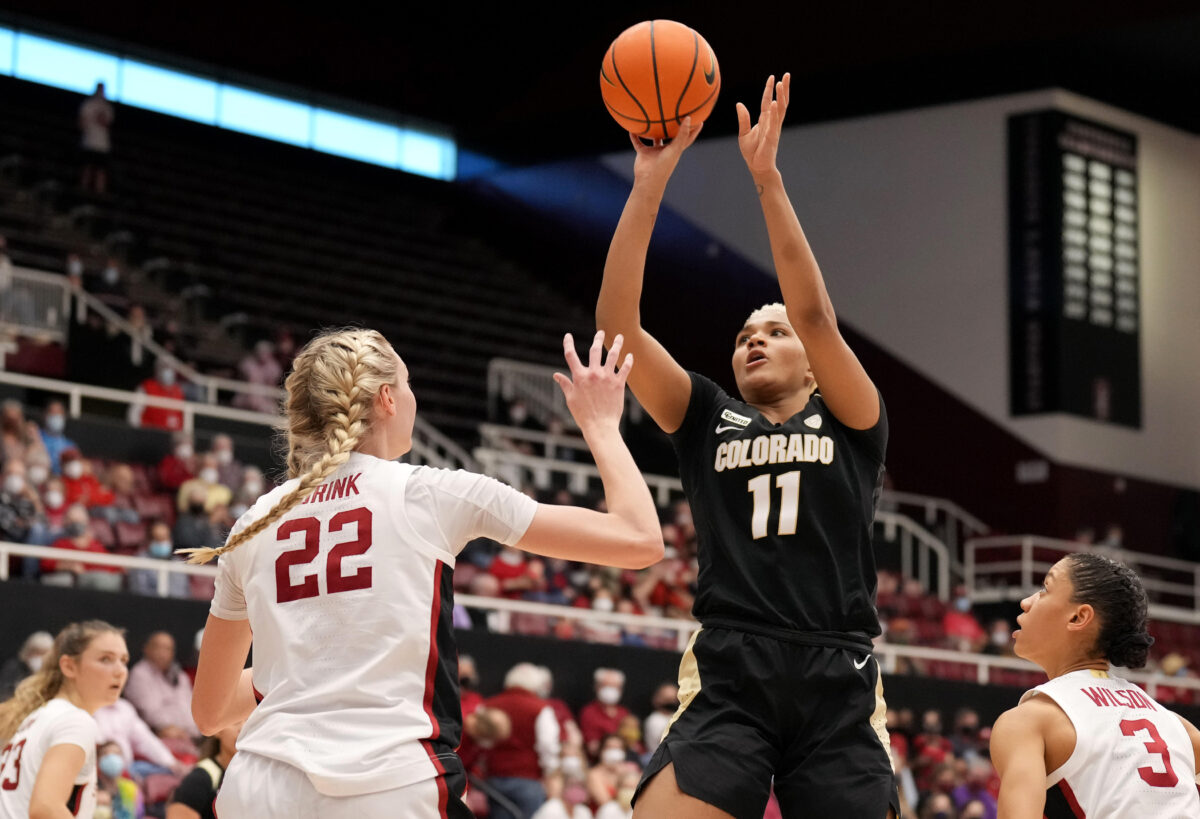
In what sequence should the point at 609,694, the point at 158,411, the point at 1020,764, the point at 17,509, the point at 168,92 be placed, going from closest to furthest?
the point at 1020,764 < the point at 17,509 < the point at 609,694 < the point at 158,411 < the point at 168,92

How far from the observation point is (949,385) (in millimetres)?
18562

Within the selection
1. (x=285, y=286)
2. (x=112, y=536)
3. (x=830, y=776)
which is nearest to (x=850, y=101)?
(x=285, y=286)

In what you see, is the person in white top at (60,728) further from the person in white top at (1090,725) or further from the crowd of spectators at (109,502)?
the crowd of spectators at (109,502)

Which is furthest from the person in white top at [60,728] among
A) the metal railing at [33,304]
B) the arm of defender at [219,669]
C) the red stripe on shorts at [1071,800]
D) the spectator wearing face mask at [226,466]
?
the metal railing at [33,304]

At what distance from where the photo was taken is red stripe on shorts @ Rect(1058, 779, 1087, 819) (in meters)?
3.76

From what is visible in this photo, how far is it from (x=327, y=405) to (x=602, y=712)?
7.86 m

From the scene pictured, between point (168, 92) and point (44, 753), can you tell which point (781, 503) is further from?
point (168, 92)

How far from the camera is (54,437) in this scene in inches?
463

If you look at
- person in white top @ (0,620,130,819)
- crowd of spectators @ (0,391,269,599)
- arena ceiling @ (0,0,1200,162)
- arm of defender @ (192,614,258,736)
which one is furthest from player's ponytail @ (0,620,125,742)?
arena ceiling @ (0,0,1200,162)

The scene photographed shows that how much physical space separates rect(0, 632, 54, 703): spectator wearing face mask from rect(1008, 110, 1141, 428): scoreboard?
39.5ft

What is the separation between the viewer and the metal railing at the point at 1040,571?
16.8 metres

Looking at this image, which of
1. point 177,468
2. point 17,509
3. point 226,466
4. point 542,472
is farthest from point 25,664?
point 542,472

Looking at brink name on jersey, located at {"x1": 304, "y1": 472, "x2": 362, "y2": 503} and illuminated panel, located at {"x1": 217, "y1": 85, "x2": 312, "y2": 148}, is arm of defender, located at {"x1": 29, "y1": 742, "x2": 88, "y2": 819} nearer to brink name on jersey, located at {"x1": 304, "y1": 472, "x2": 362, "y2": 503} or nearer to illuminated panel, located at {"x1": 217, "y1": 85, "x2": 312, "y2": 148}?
brink name on jersey, located at {"x1": 304, "y1": 472, "x2": 362, "y2": 503}

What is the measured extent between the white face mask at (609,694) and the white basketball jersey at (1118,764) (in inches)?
279
